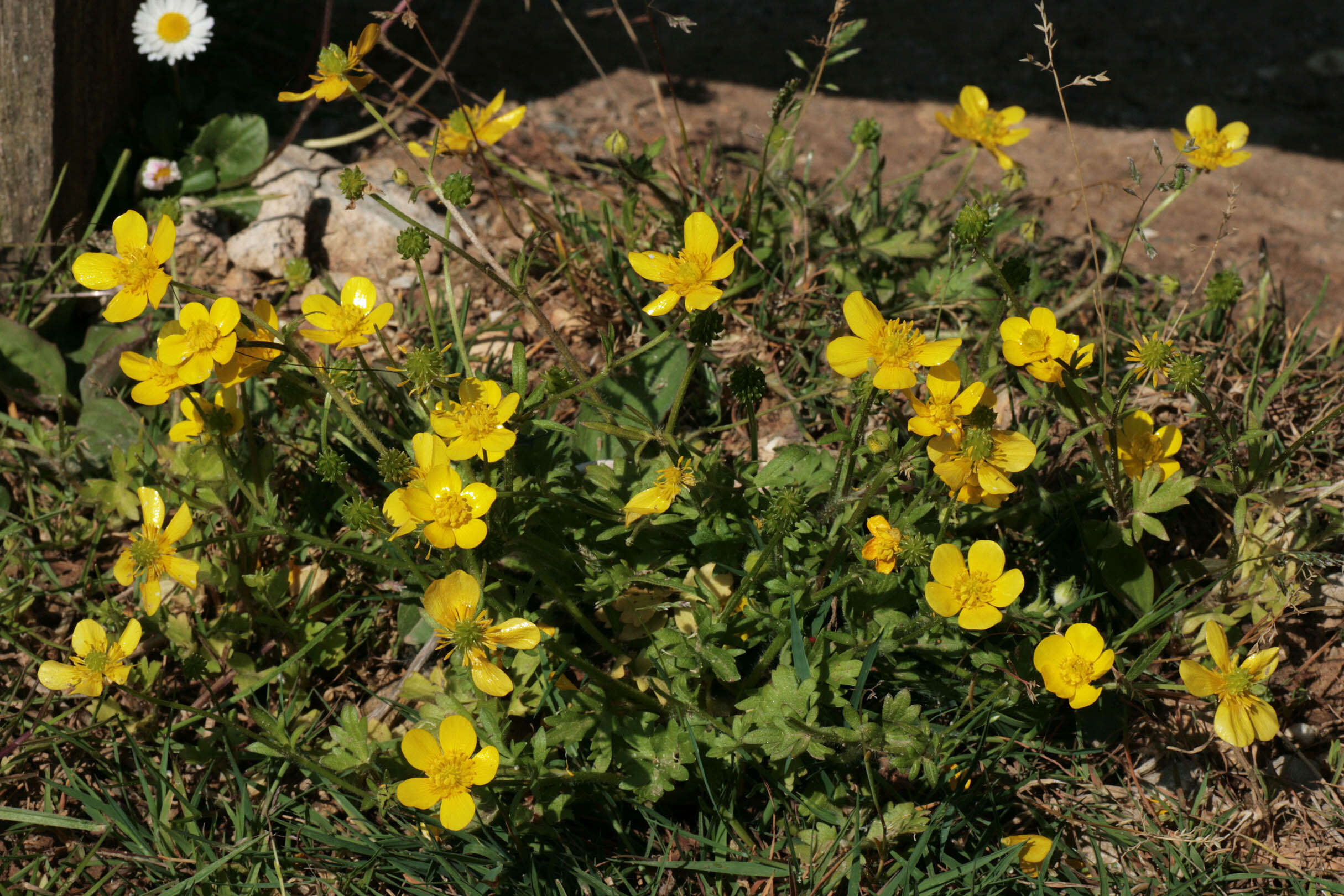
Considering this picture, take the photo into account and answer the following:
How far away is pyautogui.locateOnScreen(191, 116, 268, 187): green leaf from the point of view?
3.65 metres

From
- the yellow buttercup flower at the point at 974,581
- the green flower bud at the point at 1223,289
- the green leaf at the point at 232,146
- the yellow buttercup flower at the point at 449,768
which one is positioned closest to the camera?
the yellow buttercup flower at the point at 449,768

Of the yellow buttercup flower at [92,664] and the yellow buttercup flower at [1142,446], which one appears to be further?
the yellow buttercup flower at [1142,446]

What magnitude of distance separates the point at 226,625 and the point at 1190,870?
2375mm

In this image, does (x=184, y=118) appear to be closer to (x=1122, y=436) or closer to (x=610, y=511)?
(x=610, y=511)

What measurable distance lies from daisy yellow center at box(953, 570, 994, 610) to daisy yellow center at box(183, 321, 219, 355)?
1.58 metres

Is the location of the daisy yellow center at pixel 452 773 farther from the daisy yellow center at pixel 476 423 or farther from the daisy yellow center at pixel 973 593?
the daisy yellow center at pixel 973 593

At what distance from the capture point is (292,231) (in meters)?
3.53

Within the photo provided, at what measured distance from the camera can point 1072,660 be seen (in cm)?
207

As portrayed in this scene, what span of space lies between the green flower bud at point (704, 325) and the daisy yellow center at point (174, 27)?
2475 millimetres

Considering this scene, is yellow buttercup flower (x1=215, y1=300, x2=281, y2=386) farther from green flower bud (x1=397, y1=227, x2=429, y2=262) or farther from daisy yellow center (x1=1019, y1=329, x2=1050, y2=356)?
daisy yellow center (x1=1019, y1=329, x2=1050, y2=356)

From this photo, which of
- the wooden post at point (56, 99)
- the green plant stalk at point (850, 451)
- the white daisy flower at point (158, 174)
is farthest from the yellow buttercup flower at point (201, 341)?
the white daisy flower at point (158, 174)

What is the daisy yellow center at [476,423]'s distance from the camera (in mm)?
2035

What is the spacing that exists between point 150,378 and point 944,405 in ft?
5.64

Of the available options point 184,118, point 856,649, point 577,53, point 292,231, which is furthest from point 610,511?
point 577,53
